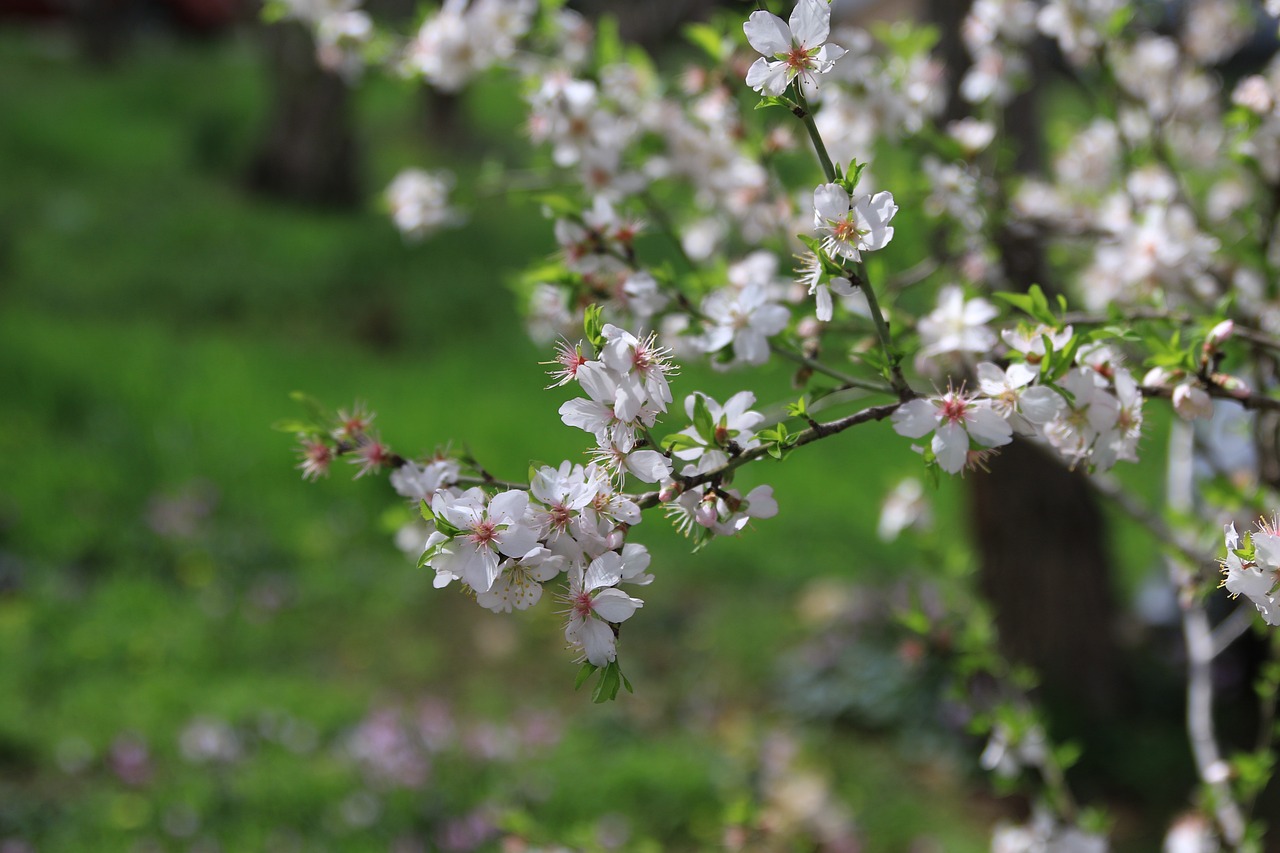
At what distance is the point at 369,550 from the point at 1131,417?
167 inches

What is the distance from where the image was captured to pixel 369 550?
4957mm

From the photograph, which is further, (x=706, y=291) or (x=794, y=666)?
(x=794, y=666)

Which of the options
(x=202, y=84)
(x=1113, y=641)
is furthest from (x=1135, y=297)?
(x=202, y=84)

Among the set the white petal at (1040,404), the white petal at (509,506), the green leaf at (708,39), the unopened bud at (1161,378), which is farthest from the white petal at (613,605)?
the green leaf at (708,39)

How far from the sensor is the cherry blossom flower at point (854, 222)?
3.30 feet

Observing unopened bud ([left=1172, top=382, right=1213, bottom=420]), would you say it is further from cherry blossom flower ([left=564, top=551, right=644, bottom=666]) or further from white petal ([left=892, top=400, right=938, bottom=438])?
cherry blossom flower ([left=564, top=551, right=644, bottom=666])

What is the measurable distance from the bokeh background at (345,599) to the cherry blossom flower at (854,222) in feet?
2.56

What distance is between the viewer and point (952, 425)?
1.06m

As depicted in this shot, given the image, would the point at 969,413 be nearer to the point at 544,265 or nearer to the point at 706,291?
the point at 706,291

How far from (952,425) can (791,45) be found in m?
0.40

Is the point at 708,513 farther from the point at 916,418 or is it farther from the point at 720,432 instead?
the point at 916,418

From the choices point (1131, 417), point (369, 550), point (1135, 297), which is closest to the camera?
point (1131, 417)

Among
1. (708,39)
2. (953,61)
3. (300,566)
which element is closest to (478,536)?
(708,39)

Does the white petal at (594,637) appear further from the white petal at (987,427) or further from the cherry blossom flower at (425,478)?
the white petal at (987,427)
